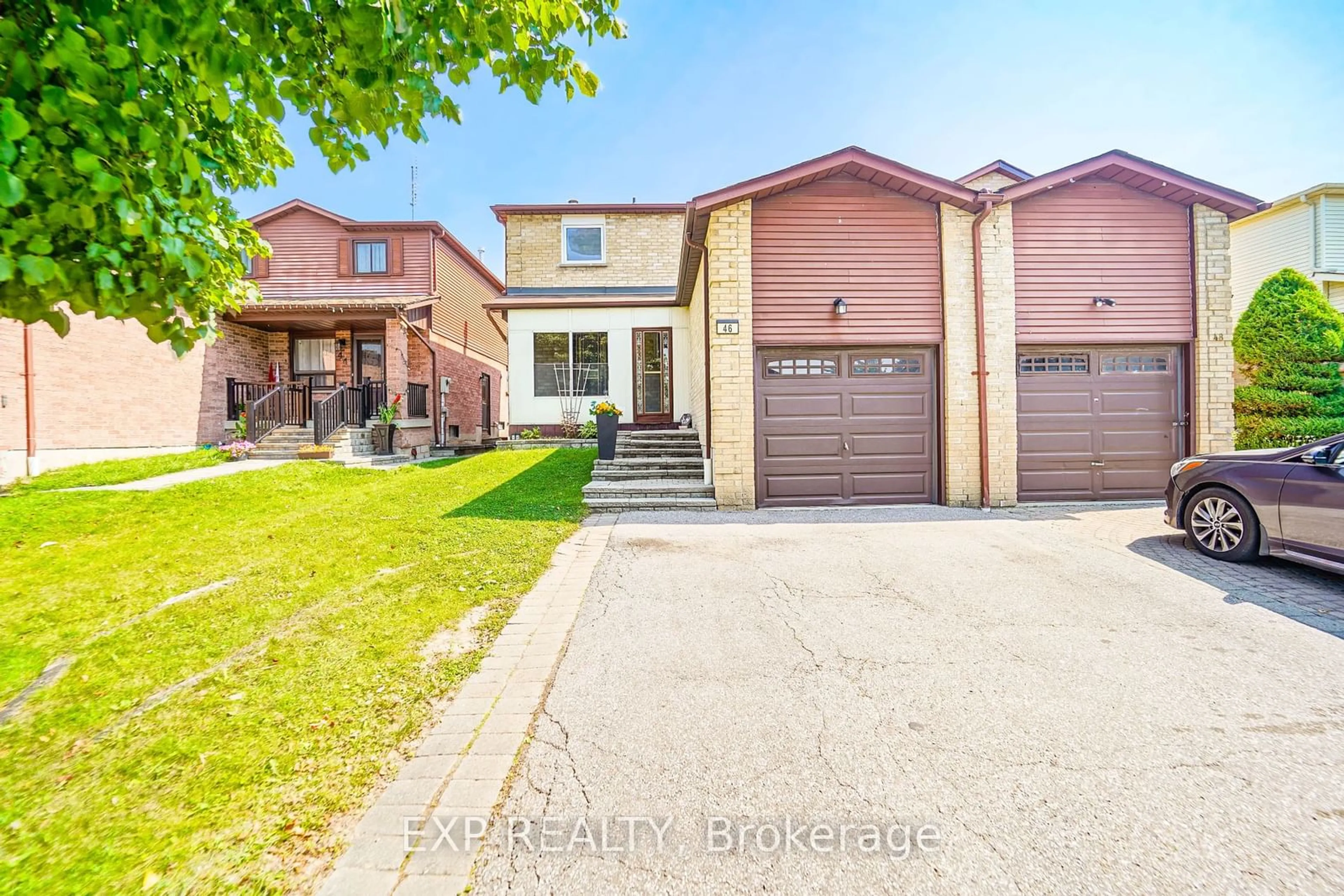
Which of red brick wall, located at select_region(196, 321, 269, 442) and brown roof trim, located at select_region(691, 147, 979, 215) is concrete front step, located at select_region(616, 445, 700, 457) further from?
red brick wall, located at select_region(196, 321, 269, 442)

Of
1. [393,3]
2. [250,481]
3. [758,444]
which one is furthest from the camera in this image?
[250,481]

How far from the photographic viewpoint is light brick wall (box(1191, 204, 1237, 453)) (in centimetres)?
785

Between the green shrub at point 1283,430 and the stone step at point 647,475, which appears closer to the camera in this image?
the stone step at point 647,475

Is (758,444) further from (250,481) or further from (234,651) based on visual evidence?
(250,481)

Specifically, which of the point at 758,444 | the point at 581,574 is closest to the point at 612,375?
the point at 758,444

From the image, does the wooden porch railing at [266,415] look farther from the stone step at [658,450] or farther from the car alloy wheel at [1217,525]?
the car alloy wheel at [1217,525]

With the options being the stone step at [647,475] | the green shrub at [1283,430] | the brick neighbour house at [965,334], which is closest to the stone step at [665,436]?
the stone step at [647,475]

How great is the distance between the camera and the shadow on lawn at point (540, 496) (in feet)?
22.1

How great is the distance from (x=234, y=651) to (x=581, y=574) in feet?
7.66

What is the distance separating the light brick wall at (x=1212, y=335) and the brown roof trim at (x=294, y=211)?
63.6ft

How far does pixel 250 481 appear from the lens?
29.9 feet

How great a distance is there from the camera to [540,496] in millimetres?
7922

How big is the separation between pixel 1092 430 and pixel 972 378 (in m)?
2.12

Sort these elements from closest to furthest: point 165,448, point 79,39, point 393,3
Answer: point 79,39 → point 393,3 → point 165,448
